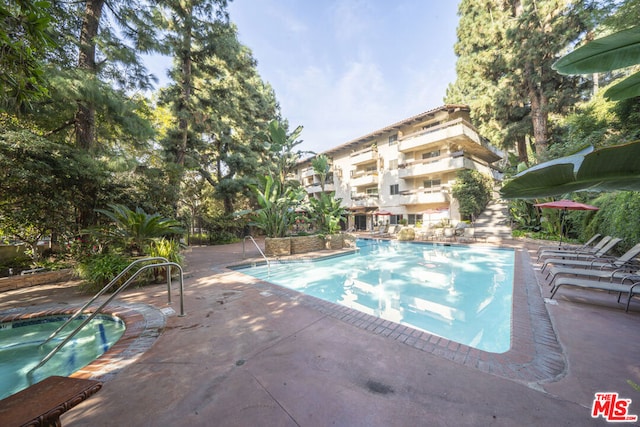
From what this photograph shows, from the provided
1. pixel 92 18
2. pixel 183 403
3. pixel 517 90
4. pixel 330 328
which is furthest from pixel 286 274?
pixel 517 90

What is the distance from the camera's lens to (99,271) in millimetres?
5742

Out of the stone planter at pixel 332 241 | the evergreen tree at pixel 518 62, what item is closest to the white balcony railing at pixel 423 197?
the evergreen tree at pixel 518 62

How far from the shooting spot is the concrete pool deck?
2.14 m

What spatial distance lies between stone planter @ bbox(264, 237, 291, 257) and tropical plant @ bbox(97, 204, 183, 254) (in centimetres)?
484

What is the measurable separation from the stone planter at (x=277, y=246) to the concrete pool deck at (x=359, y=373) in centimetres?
687

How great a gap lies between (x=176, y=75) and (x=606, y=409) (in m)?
18.3

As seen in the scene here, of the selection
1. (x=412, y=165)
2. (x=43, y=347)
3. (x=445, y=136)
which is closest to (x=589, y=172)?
(x=43, y=347)

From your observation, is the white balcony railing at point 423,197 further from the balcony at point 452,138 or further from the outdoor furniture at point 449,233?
the outdoor furniture at point 449,233

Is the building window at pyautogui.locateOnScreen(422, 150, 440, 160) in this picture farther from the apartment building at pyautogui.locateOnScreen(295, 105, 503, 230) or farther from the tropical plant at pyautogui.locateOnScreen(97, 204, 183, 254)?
the tropical plant at pyautogui.locateOnScreen(97, 204, 183, 254)

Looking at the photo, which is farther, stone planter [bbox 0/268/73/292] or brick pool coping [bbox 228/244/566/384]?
stone planter [bbox 0/268/73/292]

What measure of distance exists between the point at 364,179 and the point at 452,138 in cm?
994

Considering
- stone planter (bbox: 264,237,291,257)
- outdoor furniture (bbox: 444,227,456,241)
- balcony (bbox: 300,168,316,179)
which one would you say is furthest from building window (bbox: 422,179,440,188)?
stone planter (bbox: 264,237,291,257)

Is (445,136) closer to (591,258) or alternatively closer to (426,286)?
(591,258)

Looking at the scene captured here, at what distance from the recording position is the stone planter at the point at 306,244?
12.0 meters
